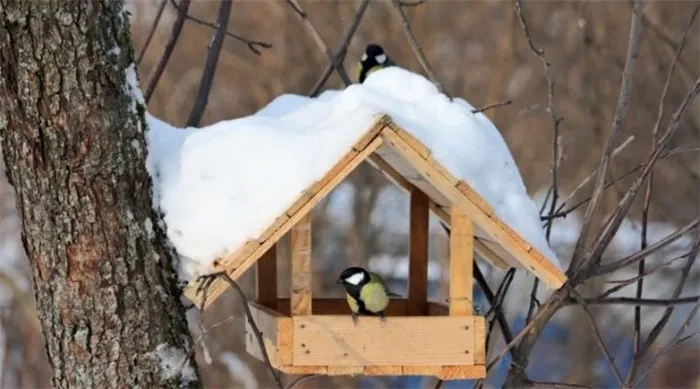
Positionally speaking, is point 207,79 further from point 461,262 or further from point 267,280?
point 461,262

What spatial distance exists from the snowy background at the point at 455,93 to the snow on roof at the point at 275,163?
3.62 meters

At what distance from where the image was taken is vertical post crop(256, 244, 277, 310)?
1789 mm

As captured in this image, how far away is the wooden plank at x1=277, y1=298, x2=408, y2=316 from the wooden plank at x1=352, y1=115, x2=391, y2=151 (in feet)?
1.75

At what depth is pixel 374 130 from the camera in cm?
133

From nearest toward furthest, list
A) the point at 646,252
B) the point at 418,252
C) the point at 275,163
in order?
1. the point at 275,163
2. the point at 646,252
3. the point at 418,252

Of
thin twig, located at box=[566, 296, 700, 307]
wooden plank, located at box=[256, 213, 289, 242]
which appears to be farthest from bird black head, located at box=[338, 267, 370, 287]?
thin twig, located at box=[566, 296, 700, 307]

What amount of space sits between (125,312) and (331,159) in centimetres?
35

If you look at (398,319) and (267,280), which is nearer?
(398,319)

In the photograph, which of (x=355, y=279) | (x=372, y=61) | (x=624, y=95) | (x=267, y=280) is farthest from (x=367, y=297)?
(x=372, y=61)

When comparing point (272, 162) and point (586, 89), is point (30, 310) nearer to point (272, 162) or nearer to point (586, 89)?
point (586, 89)

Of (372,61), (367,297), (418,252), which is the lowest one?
(367,297)

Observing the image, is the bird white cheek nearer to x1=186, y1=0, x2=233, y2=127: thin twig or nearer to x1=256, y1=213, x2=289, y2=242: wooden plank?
x1=256, y1=213, x2=289, y2=242: wooden plank

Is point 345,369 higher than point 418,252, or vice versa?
point 418,252

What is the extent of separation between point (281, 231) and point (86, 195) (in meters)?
0.27
